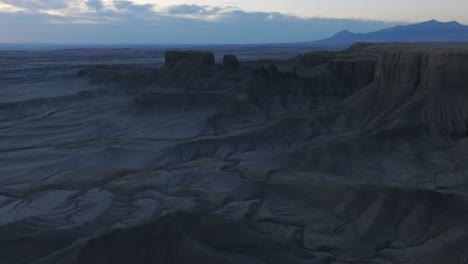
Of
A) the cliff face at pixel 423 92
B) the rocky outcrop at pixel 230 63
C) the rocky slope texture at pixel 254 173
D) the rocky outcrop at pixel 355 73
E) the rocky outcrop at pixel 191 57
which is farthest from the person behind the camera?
the rocky outcrop at pixel 230 63

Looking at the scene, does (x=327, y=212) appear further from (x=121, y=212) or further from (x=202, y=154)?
(x=202, y=154)

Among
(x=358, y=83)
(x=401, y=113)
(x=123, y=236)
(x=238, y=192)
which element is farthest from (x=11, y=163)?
(x=358, y=83)

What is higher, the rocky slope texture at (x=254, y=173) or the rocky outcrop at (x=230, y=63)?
the rocky outcrop at (x=230, y=63)

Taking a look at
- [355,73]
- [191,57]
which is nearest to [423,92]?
[355,73]

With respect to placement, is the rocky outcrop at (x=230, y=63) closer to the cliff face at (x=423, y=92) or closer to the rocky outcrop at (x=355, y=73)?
the rocky outcrop at (x=355, y=73)

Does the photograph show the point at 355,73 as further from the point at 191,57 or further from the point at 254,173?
the point at 254,173

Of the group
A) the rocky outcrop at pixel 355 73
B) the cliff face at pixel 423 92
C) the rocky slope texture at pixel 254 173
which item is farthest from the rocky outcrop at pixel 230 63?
the cliff face at pixel 423 92

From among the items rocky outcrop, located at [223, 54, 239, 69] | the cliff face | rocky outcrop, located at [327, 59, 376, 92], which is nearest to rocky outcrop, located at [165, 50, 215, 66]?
rocky outcrop, located at [223, 54, 239, 69]

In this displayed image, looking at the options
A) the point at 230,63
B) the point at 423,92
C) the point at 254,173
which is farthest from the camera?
the point at 230,63
